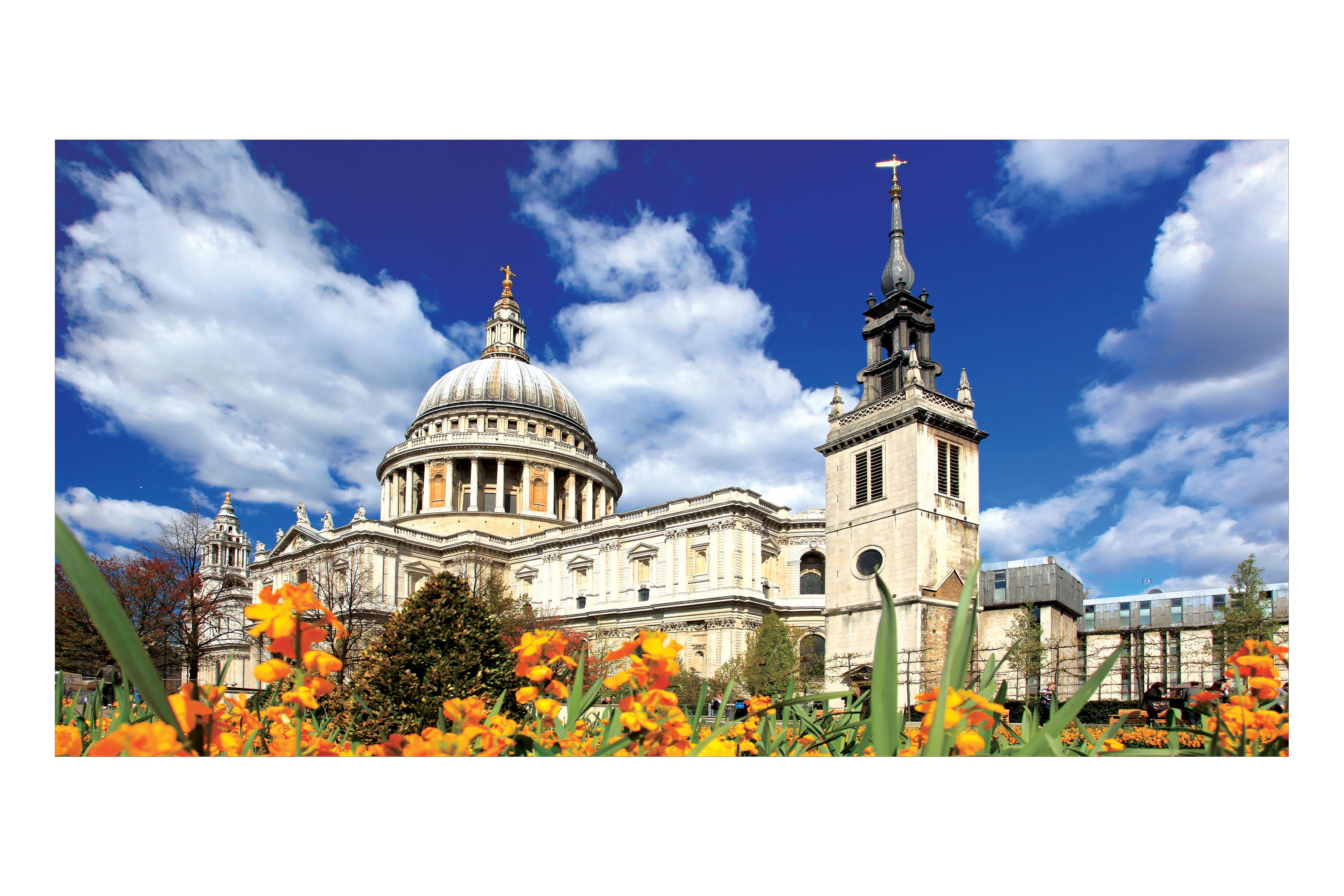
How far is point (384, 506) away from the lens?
237 feet

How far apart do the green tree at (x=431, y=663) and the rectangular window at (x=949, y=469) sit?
1981 cm

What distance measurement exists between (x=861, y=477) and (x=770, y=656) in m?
8.50

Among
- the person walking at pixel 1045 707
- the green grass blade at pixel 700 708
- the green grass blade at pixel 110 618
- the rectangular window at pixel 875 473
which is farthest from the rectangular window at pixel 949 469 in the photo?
the green grass blade at pixel 110 618

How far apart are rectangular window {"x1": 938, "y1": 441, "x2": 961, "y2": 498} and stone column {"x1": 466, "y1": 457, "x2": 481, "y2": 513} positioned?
46.5 m

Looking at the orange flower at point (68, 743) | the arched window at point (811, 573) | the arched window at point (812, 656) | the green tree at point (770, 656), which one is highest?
the orange flower at point (68, 743)

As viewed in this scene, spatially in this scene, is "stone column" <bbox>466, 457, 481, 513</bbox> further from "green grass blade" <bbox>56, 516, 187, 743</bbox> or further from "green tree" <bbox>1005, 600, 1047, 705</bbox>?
"green grass blade" <bbox>56, 516, 187, 743</bbox>

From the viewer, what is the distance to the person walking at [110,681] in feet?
22.8

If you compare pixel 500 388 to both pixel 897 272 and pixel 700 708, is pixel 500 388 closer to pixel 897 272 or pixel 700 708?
pixel 897 272

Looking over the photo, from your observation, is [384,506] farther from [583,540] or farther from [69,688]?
[69,688]

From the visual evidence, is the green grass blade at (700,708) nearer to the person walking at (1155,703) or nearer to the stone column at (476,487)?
the person walking at (1155,703)

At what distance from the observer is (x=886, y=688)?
3.37 m

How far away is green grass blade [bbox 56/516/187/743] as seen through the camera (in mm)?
2607

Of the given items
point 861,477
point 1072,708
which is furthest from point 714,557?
point 1072,708
